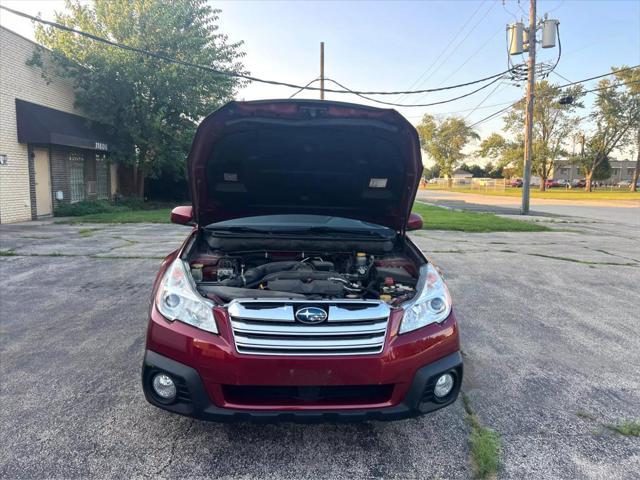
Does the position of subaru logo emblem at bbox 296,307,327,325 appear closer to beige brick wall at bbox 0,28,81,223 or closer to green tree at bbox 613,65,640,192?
beige brick wall at bbox 0,28,81,223

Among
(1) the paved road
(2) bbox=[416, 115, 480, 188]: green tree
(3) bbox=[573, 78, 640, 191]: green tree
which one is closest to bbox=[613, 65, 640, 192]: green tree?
(3) bbox=[573, 78, 640, 191]: green tree

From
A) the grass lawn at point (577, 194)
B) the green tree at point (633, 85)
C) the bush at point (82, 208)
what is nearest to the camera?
the bush at point (82, 208)

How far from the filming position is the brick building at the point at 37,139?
11.9m

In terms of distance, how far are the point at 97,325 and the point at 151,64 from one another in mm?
13796

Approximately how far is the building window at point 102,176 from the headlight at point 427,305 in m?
17.3

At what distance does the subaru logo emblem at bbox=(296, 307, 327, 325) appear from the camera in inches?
83.7

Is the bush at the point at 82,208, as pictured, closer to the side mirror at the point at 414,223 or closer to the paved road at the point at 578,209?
the side mirror at the point at 414,223

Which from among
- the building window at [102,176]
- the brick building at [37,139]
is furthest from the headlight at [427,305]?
the building window at [102,176]

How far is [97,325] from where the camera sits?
4129 millimetres

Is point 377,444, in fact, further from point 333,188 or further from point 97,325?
point 97,325

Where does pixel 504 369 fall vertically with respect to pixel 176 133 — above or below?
below

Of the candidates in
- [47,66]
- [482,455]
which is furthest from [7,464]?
[47,66]

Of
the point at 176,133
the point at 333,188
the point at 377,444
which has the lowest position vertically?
the point at 377,444

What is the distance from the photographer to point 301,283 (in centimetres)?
268
